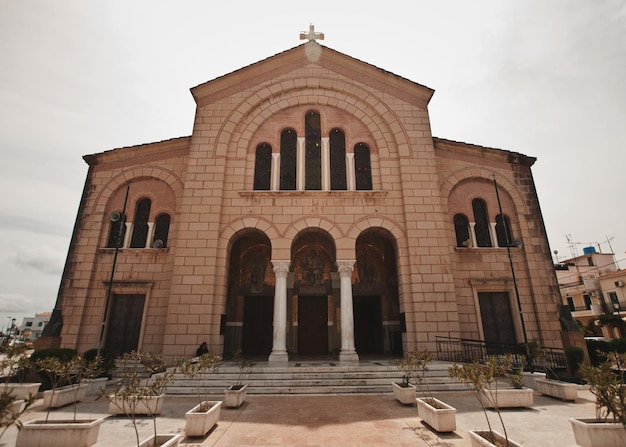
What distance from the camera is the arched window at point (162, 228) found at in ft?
49.5

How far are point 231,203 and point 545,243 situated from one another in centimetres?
1494

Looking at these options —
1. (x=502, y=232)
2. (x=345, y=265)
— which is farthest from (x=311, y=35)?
(x=502, y=232)

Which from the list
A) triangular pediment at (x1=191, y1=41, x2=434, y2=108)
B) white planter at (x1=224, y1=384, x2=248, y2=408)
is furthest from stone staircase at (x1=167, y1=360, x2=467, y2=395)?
triangular pediment at (x1=191, y1=41, x2=434, y2=108)

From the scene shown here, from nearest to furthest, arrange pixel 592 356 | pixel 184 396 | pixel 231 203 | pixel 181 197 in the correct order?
pixel 184 396 < pixel 592 356 < pixel 231 203 < pixel 181 197

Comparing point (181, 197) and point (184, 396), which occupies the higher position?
point (181, 197)

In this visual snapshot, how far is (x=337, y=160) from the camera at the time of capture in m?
15.6

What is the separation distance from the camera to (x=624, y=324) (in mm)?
24141

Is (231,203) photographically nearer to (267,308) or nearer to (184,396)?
(267,308)

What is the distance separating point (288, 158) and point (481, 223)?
32.9 ft

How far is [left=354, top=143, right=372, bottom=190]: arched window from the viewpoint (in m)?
15.3

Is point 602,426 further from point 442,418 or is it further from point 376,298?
point 376,298

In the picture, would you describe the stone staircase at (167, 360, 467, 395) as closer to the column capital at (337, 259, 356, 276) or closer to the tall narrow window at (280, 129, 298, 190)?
the column capital at (337, 259, 356, 276)

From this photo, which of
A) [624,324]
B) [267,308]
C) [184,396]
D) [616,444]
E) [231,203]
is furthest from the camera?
[624,324]

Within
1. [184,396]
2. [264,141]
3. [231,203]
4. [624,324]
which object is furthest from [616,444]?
[624,324]
